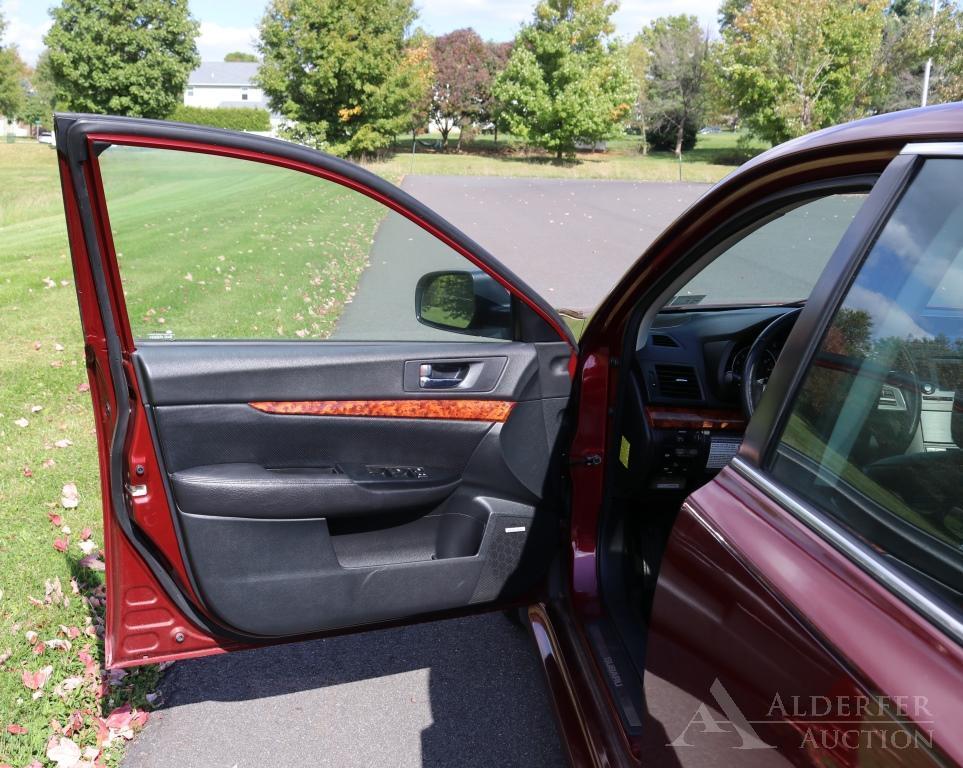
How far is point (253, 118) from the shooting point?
179 feet

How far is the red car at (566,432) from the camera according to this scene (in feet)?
4.42

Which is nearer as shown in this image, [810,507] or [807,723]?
[807,723]

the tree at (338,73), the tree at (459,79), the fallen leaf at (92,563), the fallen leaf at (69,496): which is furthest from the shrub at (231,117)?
the fallen leaf at (92,563)

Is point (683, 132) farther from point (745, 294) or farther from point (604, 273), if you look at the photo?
point (745, 294)

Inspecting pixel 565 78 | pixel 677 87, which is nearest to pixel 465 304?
pixel 565 78

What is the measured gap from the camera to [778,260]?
3.14 metres

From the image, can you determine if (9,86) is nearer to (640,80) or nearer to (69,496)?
(640,80)

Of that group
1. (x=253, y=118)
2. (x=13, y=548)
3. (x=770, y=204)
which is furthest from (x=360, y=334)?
(x=253, y=118)

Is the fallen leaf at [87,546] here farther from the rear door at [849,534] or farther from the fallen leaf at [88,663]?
the rear door at [849,534]

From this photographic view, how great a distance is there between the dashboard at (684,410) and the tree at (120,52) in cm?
5118

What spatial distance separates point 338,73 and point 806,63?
2102 centimetres

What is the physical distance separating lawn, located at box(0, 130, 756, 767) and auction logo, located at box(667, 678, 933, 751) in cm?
177

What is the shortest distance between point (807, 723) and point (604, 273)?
1114 cm

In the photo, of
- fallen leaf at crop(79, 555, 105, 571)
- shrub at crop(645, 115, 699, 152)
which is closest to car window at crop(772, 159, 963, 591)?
fallen leaf at crop(79, 555, 105, 571)
